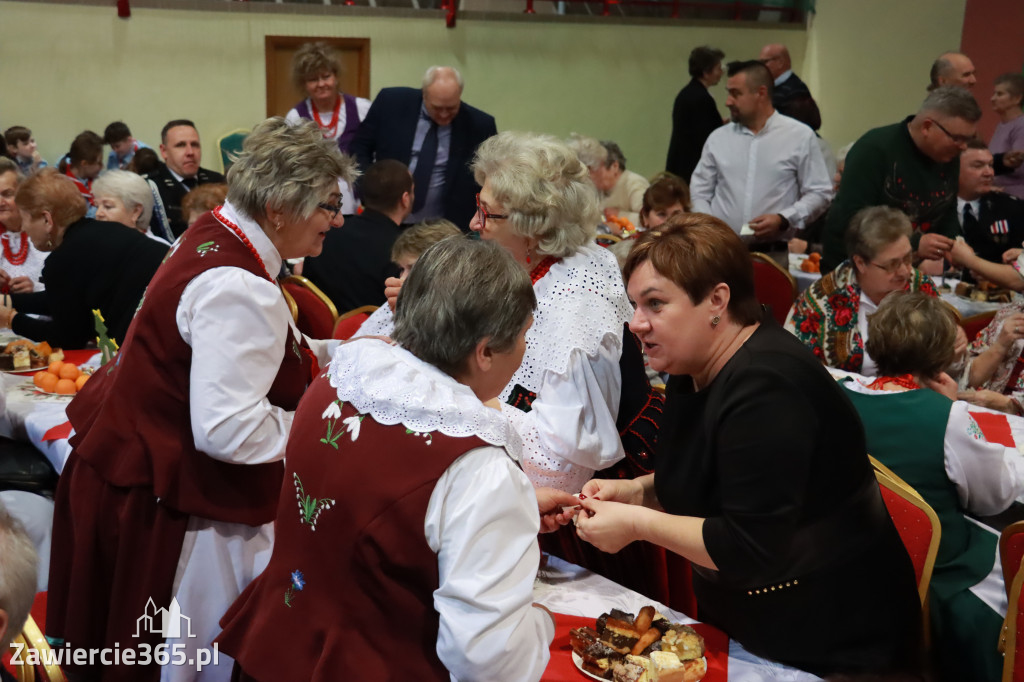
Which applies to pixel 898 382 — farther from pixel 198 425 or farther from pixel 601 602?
pixel 198 425

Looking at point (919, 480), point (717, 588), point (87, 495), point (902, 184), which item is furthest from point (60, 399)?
point (902, 184)

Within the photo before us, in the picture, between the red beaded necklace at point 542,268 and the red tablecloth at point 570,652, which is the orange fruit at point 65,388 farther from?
the red tablecloth at point 570,652

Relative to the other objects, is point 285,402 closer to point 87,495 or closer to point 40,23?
point 87,495

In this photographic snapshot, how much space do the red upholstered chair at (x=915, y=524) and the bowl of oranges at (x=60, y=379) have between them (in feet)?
8.36

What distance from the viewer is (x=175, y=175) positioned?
232 inches

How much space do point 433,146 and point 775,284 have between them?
211cm

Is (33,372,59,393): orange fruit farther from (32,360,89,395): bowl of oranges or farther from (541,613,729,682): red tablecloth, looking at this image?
(541,613,729,682): red tablecloth

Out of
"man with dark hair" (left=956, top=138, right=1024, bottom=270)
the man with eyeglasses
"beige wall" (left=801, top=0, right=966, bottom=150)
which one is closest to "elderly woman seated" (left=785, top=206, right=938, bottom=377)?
the man with eyeglasses

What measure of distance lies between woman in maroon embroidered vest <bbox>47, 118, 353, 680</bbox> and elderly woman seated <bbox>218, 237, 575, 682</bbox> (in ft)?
1.74

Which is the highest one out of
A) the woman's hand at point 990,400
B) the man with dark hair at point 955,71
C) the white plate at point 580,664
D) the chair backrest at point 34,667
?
the man with dark hair at point 955,71

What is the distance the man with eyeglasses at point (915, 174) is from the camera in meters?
4.25

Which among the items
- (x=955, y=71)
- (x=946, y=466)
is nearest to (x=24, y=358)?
(x=946, y=466)

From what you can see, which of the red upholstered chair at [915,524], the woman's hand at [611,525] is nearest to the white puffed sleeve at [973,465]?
the red upholstered chair at [915,524]

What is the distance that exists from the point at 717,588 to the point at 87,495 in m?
1.50
